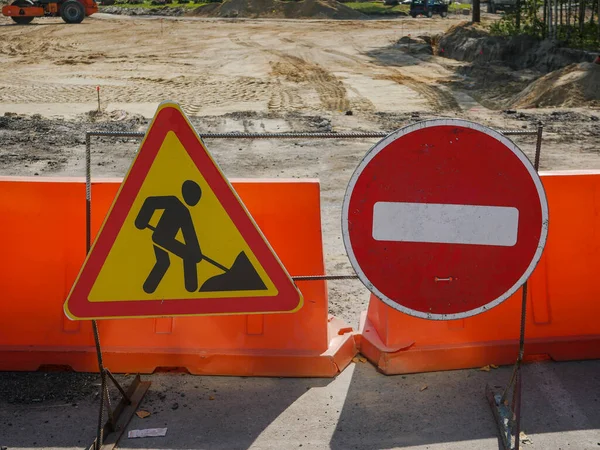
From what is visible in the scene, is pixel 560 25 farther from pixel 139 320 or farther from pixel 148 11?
pixel 148 11

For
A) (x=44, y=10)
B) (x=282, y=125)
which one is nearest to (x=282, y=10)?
(x=44, y=10)

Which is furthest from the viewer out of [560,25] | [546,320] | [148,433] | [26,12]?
[26,12]

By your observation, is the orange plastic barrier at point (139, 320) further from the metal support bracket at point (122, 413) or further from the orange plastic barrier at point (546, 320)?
the orange plastic barrier at point (546, 320)

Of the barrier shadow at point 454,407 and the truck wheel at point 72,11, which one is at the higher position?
the truck wheel at point 72,11

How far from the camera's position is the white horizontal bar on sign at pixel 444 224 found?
13.5ft

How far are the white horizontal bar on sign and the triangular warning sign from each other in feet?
1.92

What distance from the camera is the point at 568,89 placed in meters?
18.4

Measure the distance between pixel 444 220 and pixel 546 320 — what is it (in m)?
1.41

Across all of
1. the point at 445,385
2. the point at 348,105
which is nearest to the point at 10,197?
the point at 445,385

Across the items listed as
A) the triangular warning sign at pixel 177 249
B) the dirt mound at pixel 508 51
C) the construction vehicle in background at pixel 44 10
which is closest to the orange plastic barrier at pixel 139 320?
the triangular warning sign at pixel 177 249

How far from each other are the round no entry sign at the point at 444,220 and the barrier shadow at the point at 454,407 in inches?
27.0

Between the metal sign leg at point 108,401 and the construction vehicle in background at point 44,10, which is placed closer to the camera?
the metal sign leg at point 108,401

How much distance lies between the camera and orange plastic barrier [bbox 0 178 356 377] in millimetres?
4859

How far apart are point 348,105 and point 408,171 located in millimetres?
15379
